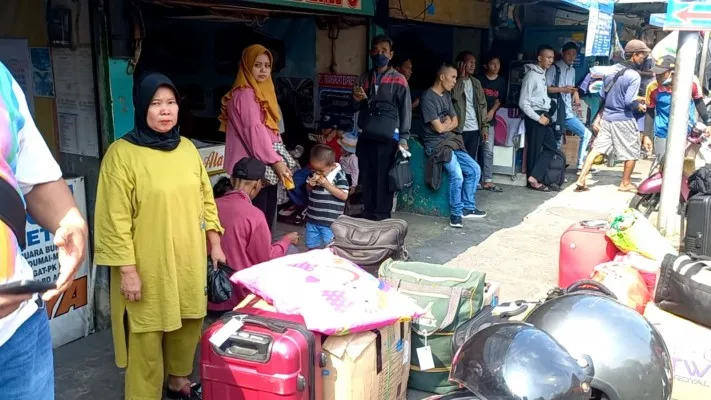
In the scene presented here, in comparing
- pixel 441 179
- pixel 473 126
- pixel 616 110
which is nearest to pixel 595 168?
pixel 616 110

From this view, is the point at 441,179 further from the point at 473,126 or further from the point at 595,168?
the point at 595,168

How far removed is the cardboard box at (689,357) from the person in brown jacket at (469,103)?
4360 mm

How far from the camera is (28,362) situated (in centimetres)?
165

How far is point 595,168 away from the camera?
10938 millimetres

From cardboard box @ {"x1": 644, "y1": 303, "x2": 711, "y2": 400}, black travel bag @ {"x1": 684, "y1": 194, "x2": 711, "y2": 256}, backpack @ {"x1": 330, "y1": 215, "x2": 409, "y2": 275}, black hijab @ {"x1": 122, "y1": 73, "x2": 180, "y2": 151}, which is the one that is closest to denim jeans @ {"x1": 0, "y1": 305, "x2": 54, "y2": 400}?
black hijab @ {"x1": 122, "y1": 73, "x2": 180, "y2": 151}

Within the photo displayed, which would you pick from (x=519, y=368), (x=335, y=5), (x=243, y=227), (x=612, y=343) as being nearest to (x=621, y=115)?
(x=335, y=5)

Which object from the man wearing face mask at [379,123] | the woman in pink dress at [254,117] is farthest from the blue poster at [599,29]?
the woman in pink dress at [254,117]

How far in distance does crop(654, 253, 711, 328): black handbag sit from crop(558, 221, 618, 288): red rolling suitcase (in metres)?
1.03

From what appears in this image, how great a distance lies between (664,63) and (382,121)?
13.0ft

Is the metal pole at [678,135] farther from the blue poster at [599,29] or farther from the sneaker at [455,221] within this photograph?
the blue poster at [599,29]

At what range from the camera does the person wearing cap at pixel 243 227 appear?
389 centimetres

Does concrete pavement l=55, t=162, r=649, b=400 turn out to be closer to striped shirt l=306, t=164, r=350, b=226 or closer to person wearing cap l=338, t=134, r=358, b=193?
person wearing cap l=338, t=134, r=358, b=193

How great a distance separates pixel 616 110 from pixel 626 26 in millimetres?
9433

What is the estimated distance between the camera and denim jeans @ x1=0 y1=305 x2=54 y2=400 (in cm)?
160
